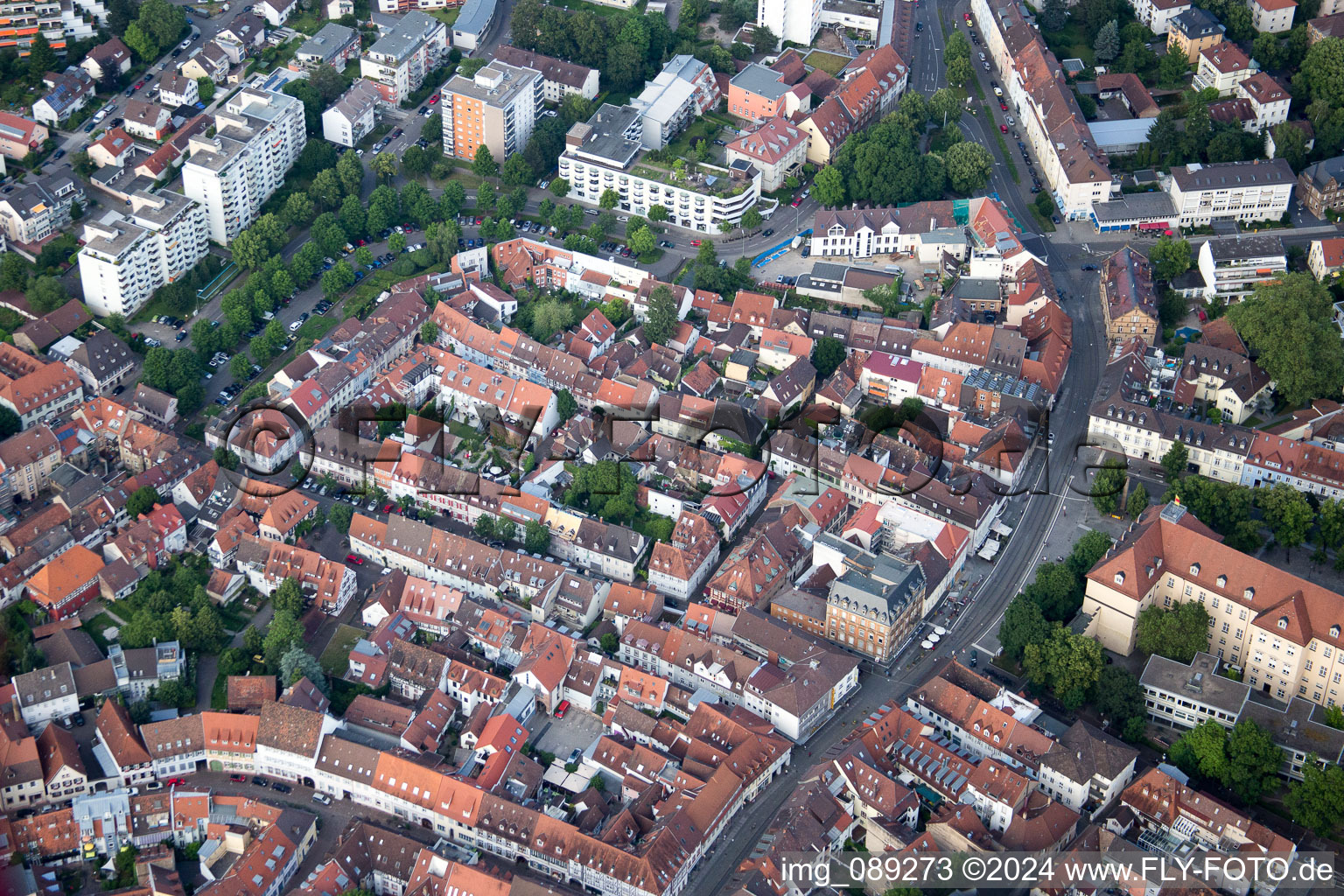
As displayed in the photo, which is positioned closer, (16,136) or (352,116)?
(16,136)

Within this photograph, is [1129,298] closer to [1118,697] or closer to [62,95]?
Answer: [1118,697]

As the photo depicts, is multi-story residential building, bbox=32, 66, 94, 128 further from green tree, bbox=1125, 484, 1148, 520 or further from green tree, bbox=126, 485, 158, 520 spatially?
green tree, bbox=1125, 484, 1148, 520

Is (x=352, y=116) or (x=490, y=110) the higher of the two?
(x=490, y=110)

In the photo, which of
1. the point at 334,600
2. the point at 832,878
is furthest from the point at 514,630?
the point at 832,878

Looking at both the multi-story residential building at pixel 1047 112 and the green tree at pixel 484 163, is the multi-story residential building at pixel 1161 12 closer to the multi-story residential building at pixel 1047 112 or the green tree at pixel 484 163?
the multi-story residential building at pixel 1047 112

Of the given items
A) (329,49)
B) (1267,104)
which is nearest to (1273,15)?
(1267,104)

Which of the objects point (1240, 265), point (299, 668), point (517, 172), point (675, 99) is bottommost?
point (299, 668)
